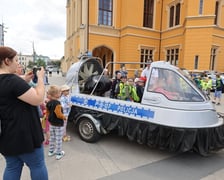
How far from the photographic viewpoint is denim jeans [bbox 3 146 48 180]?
195cm

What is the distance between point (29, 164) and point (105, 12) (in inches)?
813

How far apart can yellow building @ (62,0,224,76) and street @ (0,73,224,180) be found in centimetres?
1336

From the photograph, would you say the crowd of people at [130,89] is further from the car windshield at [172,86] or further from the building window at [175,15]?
the building window at [175,15]

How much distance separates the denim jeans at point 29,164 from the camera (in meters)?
1.95

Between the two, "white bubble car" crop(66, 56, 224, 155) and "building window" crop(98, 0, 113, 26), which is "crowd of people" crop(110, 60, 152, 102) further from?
"building window" crop(98, 0, 113, 26)

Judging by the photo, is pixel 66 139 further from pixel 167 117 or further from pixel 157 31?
A: pixel 157 31

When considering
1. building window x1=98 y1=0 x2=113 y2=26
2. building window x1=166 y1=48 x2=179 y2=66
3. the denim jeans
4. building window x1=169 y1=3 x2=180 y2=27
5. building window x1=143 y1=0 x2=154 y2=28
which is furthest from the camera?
building window x1=143 y1=0 x2=154 y2=28

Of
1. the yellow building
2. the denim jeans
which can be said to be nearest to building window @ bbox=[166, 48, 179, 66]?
the yellow building

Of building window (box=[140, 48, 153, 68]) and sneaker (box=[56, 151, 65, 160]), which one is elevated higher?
building window (box=[140, 48, 153, 68])

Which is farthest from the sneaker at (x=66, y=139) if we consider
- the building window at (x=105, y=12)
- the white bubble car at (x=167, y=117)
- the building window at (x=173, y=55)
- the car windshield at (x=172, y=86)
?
the building window at (x=105, y=12)

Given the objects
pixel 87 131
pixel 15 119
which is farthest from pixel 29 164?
pixel 87 131

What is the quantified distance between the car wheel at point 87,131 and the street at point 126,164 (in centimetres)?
15

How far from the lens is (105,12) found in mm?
20453

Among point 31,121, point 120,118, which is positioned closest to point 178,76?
point 120,118
